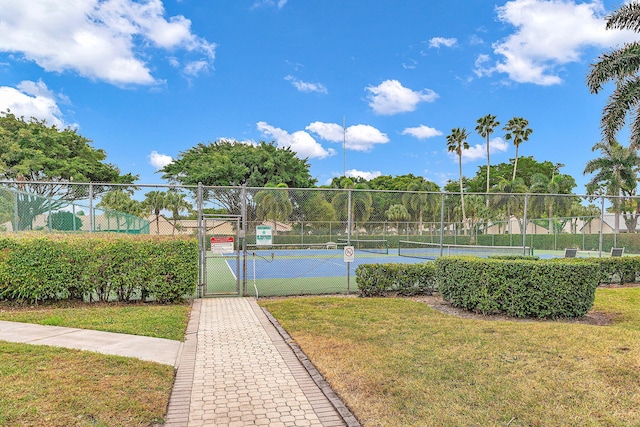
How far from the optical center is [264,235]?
9531mm

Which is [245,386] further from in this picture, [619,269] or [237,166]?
[237,166]

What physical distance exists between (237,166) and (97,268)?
1445 inches

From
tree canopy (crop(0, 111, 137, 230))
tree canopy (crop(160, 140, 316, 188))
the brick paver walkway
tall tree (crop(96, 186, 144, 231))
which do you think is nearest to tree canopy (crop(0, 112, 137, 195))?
tree canopy (crop(0, 111, 137, 230))

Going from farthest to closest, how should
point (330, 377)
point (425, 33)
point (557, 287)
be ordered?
point (425, 33), point (557, 287), point (330, 377)

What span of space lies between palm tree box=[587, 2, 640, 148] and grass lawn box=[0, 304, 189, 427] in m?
18.5

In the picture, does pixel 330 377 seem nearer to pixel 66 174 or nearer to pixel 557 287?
pixel 557 287

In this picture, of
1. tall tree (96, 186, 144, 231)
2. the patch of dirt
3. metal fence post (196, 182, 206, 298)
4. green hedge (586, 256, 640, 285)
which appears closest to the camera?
the patch of dirt

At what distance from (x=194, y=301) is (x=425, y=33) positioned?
1642cm

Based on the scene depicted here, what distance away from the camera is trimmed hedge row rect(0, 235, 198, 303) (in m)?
7.79

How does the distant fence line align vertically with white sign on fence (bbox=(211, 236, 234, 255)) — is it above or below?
above

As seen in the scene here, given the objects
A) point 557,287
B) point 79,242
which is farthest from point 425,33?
point 79,242

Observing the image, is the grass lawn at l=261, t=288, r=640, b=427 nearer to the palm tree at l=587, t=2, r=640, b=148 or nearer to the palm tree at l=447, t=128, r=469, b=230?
the palm tree at l=587, t=2, r=640, b=148

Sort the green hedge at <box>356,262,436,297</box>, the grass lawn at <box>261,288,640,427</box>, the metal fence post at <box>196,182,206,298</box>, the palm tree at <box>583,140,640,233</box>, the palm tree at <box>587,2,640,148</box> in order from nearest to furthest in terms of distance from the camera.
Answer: the grass lawn at <box>261,288,640,427</box> → the metal fence post at <box>196,182,206,298</box> → the green hedge at <box>356,262,436,297</box> → the palm tree at <box>587,2,640,148</box> → the palm tree at <box>583,140,640,233</box>

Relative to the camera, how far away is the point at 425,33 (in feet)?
62.9
